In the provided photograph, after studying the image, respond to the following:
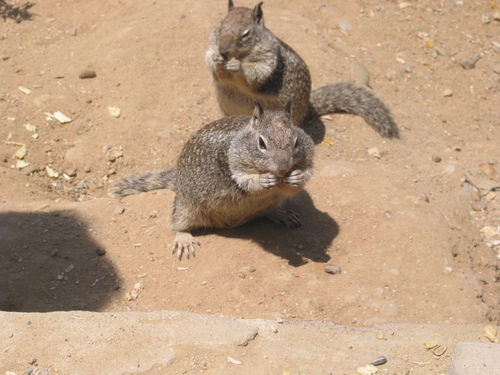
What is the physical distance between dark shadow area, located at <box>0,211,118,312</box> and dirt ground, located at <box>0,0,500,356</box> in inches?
0.6

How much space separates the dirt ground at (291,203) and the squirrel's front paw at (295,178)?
0.85 meters

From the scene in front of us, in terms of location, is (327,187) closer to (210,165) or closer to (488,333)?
(210,165)

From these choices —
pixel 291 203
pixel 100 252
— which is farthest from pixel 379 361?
pixel 100 252

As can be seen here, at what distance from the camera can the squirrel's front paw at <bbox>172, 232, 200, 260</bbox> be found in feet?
17.0

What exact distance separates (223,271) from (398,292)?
1.44 meters

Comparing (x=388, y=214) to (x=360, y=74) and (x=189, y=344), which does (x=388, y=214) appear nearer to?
(x=189, y=344)

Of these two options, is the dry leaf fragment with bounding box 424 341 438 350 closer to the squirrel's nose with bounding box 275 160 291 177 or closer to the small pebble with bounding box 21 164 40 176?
the squirrel's nose with bounding box 275 160 291 177

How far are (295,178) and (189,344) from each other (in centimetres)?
158

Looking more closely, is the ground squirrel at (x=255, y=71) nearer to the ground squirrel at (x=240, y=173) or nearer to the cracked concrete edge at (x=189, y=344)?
the ground squirrel at (x=240, y=173)

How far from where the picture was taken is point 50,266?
505cm

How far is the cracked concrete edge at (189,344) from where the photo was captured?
3279 mm

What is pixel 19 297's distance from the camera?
4719 mm

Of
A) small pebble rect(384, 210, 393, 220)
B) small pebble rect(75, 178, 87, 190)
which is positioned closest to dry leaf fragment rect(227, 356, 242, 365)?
small pebble rect(384, 210, 393, 220)

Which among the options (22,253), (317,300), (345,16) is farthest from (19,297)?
(345,16)
